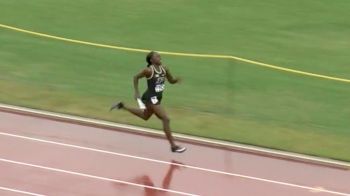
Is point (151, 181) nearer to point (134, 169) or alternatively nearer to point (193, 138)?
Answer: point (134, 169)

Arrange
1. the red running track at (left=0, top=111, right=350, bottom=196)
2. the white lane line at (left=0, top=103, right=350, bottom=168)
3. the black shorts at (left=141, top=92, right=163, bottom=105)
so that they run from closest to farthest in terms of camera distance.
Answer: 1. the red running track at (left=0, top=111, right=350, bottom=196)
2. the black shorts at (left=141, top=92, right=163, bottom=105)
3. the white lane line at (left=0, top=103, right=350, bottom=168)

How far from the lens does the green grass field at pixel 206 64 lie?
53.4 ft

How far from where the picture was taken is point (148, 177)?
13602 millimetres

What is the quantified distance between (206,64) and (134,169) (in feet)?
18.3

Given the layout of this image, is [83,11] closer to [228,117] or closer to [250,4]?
[250,4]

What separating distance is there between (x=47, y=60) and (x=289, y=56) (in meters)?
6.23

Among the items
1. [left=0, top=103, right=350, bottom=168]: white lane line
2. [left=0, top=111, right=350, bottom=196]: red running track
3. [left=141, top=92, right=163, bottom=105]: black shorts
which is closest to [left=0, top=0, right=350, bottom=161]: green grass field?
[left=0, top=103, right=350, bottom=168]: white lane line

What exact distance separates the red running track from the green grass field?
91 centimetres

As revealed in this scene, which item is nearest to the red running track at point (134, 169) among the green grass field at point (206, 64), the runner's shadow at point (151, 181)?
the runner's shadow at point (151, 181)

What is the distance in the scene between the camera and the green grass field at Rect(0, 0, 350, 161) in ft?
53.4

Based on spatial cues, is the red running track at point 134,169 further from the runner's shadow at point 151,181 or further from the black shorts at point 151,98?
the black shorts at point 151,98

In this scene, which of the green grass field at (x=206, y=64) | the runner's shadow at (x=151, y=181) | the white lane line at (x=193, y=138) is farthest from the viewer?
the green grass field at (x=206, y=64)

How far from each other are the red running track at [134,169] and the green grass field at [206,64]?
91 centimetres

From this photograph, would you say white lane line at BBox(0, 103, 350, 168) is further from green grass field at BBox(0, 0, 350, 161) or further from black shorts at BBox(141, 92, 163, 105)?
black shorts at BBox(141, 92, 163, 105)
